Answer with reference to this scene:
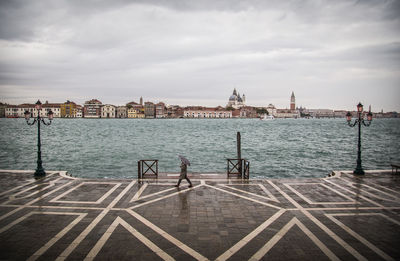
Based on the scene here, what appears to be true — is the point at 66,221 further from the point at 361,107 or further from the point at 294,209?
the point at 361,107

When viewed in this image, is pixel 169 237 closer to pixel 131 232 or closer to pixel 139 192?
pixel 131 232

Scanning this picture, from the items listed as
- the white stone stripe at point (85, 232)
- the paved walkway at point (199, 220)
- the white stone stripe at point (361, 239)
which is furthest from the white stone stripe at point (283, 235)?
the white stone stripe at point (85, 232)

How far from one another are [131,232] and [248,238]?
3673mm

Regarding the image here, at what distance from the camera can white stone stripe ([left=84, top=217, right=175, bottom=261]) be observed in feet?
21.6

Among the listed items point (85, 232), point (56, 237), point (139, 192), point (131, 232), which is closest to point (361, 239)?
point (131, 232)

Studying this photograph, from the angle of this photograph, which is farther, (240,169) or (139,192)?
(240,169)

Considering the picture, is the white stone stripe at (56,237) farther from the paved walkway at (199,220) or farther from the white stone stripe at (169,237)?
the white stone stripe at (169,237)

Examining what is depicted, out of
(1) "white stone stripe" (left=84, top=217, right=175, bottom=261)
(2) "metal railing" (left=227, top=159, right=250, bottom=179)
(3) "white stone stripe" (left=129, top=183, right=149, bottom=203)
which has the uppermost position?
(2) "metal railing" (left=227, top=159, right=250, bottom=179)

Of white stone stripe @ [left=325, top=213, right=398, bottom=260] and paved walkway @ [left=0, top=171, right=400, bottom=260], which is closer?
white stone stripe @ [left=325, top=213, right=398, bottom=260]

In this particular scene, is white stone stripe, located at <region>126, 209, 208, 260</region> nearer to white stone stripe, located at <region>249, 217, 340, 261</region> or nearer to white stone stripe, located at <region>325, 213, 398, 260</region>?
white stone stripe, located at <region>249, 217, 340, 261</region>

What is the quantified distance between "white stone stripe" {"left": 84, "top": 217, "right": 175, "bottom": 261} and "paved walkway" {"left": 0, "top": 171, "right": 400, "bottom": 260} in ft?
0.09

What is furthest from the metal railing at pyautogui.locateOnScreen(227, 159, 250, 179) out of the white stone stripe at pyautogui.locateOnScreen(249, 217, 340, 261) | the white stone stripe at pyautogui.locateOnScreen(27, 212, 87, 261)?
the white stone stripe at pyautogui.locateOnScreen(27, 212, 87, 261)

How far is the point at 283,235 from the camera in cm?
772

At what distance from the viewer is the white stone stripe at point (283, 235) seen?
663cm
